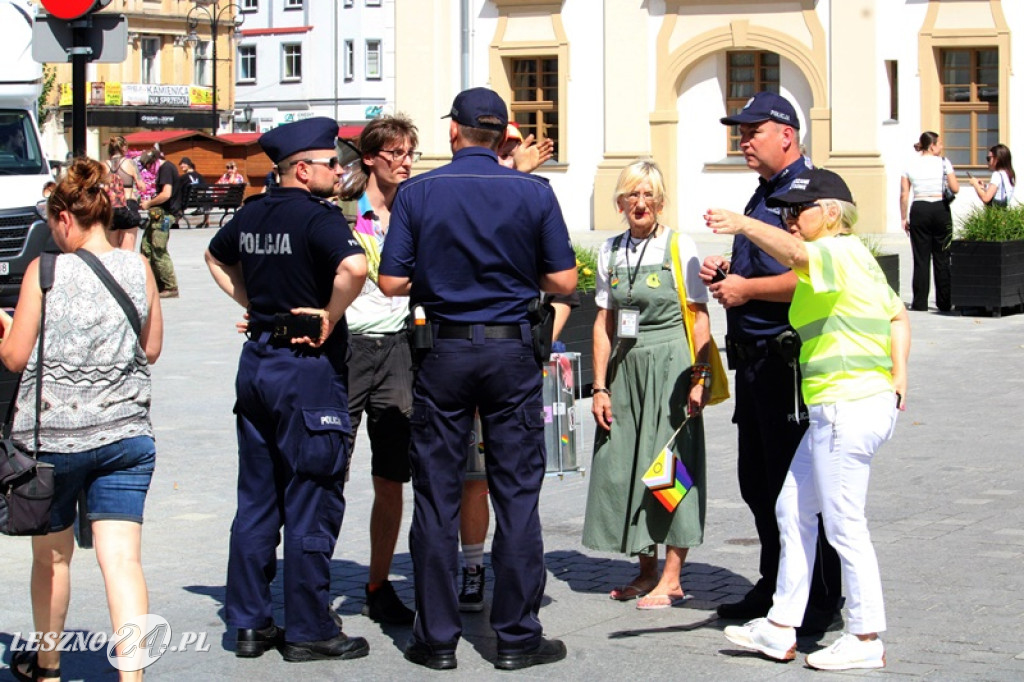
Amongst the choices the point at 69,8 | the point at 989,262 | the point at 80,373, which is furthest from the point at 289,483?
the point at 989,262

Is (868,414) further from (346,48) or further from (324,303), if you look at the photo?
(346,48)

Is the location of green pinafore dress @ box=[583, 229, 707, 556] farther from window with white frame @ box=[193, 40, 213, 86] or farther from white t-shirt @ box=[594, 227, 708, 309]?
window with white frame @ box=[193, 40, 213, 86]

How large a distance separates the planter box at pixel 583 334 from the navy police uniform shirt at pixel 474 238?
6.14m

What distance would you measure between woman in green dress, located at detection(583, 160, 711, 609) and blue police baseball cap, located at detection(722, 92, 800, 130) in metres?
0.52

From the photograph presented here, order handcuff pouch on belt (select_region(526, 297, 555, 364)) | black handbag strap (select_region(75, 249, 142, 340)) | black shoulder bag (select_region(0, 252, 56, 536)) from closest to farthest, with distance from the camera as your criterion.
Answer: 1. black shoulder bag (select_region(0, 252, 56, 536))
2. black handbag strap (select_region(75, 249, 142, 340))
3. handcuff pouch on belt (select_region(526, 297, 555, 364))

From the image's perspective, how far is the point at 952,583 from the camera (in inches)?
266

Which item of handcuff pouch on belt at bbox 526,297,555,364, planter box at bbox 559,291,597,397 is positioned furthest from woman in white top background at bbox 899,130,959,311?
handcuff pouch on belt at bbox 526,297,555,364

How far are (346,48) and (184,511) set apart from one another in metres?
66.4

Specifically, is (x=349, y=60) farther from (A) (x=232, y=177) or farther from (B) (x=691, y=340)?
(B) (x=691, y=340)

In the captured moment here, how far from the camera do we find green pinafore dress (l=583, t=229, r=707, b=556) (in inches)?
260

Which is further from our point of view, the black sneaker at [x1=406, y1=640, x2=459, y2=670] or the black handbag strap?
the black sneaker at [x1=406, y1=640, x2=459, y2=670]

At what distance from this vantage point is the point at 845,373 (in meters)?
5.56

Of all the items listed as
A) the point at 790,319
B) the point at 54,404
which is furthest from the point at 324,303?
the point at 790,319

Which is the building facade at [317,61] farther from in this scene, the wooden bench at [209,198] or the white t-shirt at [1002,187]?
the white t-shirt at [1002,187]
